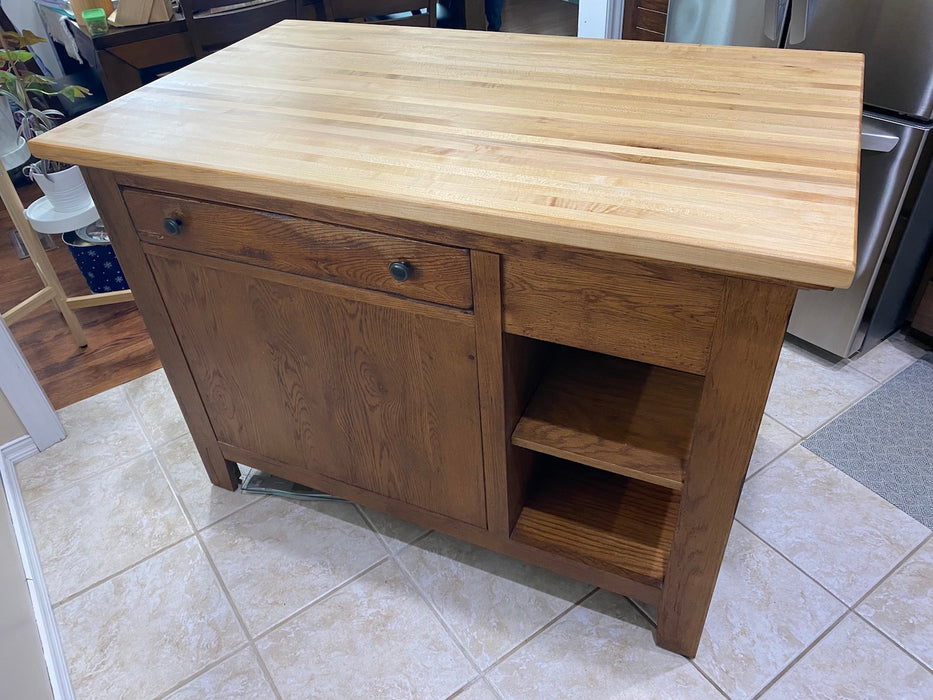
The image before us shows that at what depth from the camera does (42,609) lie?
1426 millimetres

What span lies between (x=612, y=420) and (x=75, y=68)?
3671 mm

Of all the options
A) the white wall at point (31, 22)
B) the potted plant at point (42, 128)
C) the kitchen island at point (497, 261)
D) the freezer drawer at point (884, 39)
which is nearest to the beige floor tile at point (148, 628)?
the kitchen island at point (497, 261)

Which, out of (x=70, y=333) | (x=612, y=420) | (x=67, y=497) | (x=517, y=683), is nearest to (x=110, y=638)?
(x=67, y=497)

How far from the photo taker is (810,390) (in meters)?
1.88

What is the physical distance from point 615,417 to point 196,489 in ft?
3.64

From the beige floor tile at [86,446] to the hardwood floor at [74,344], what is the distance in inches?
3.6

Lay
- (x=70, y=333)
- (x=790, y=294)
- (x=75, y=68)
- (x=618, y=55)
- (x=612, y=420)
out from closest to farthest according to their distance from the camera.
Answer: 1. (x=790, y=294)
2. (x=612, y=420)
3. (x=618, y=55)
4. (x=70, y=333)
5. (x=75, y=68)

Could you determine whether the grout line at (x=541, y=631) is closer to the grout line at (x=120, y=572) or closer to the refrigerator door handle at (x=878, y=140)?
the grout line at (x=120, y=572)

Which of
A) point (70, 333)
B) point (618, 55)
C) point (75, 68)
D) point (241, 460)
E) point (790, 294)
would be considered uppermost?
point (618, 55)

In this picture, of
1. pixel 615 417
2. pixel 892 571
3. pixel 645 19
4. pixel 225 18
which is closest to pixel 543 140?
pixel 615 417

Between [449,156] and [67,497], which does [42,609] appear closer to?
[67,497]

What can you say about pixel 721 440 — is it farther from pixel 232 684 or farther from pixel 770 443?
pixel 232 684

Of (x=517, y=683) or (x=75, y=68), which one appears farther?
(x=75, y=68)

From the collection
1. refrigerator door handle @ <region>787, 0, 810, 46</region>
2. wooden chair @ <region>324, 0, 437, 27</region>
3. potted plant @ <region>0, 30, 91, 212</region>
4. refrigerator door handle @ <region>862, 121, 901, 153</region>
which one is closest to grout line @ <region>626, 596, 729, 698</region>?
refrigerator door handle @ <region>862, 121, 901, 153</region>
